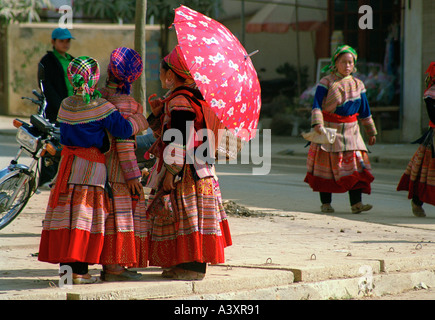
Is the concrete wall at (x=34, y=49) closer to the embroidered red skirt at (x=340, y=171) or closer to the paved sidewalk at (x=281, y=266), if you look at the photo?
the embroidered red skirt at (x=340, y=171)

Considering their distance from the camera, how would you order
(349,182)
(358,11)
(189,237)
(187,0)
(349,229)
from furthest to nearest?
(187,0), (358,11), (349,182), (349,229), (189,237)

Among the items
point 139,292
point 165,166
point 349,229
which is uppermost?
point 165,166

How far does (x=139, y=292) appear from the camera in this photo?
4633mm

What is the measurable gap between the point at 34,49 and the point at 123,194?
2025cm

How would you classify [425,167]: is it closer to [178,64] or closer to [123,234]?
[178,64]

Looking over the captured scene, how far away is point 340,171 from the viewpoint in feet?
Answer: 29.0

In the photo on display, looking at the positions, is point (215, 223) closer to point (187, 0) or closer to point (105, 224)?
point (105, 224)

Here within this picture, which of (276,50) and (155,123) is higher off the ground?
(155,123)

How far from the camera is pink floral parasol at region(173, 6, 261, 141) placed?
489 centimetres

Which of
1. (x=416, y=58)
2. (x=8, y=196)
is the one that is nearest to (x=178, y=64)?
(x=8, y=196)

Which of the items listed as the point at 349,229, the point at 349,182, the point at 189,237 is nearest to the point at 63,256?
the point at 189,237

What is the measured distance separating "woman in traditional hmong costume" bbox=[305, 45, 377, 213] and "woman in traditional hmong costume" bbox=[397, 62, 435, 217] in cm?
51

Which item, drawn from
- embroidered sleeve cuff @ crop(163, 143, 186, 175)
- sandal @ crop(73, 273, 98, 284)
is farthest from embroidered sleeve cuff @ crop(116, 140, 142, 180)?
sandal @ crop(73, 273, 98, 284)
